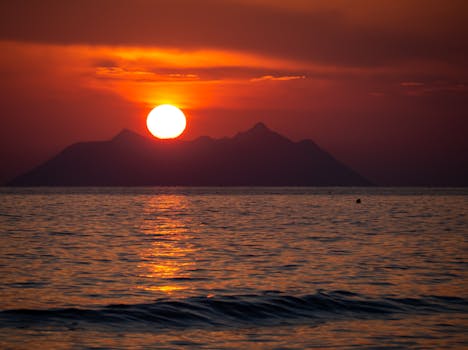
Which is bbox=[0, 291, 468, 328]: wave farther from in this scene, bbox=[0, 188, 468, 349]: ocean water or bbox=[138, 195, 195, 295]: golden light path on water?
bbox=[138, 195, 195, 295]: golden light path on water

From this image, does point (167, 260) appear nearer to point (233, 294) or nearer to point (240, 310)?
point (233, 294)

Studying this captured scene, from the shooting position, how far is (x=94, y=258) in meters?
43.8

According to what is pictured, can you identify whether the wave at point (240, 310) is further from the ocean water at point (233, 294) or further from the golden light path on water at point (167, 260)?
the golden light path on water at point (167, 260)

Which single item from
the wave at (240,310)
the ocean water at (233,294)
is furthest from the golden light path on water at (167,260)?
the wave at (240,310)

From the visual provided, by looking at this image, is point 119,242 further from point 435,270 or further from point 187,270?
point 435,270

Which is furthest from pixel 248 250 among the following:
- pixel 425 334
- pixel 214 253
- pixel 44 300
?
pixel 425 334

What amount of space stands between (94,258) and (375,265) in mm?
17721

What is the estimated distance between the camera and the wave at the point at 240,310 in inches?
995

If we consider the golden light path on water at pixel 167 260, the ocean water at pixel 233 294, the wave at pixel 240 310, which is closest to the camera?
the ocean water at pixel 233 294

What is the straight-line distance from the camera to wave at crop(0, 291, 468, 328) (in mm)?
25281

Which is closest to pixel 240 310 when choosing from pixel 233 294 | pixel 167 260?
pixel 233 294

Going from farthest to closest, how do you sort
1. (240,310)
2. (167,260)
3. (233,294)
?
(167,260)
(233,294)
(240,310)

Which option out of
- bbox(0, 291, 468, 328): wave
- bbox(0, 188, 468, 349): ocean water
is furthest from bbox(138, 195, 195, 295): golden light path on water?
bbox(0, 291, 468, 328): wave

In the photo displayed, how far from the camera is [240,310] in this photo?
27.4m
